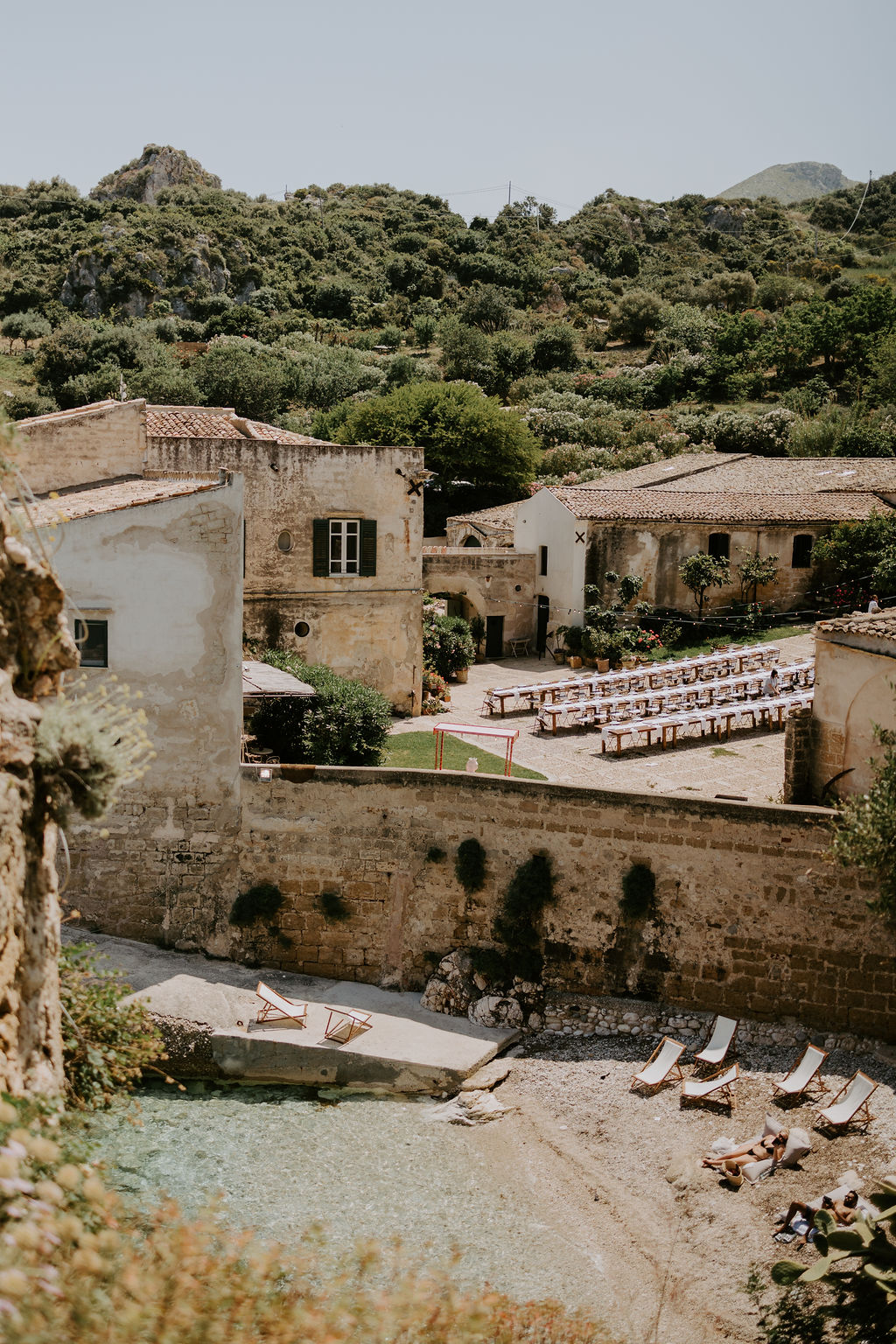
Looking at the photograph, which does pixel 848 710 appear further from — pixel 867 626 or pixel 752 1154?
pixel 752 1154

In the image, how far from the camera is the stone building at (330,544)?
2542 centimetres

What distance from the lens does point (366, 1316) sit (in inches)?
232

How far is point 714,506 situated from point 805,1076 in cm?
2322

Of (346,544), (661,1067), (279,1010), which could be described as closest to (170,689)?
(279,1010)

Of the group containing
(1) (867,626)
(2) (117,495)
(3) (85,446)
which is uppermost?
(3) (85,446)

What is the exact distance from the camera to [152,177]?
106 meters

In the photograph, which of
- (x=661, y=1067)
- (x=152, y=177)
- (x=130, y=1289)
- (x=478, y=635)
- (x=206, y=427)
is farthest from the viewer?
(x=152, y=177)

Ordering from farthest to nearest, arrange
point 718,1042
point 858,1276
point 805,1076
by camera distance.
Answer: point 718,1042, point 805,1076, point 858,1276

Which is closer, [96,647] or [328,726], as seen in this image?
[96,647]

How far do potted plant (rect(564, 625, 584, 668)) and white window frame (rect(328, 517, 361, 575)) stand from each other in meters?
8.39

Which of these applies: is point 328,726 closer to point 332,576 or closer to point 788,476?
point 332,576

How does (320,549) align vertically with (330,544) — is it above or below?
below

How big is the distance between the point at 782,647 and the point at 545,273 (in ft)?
249

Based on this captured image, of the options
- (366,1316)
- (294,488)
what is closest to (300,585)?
(294,488)
